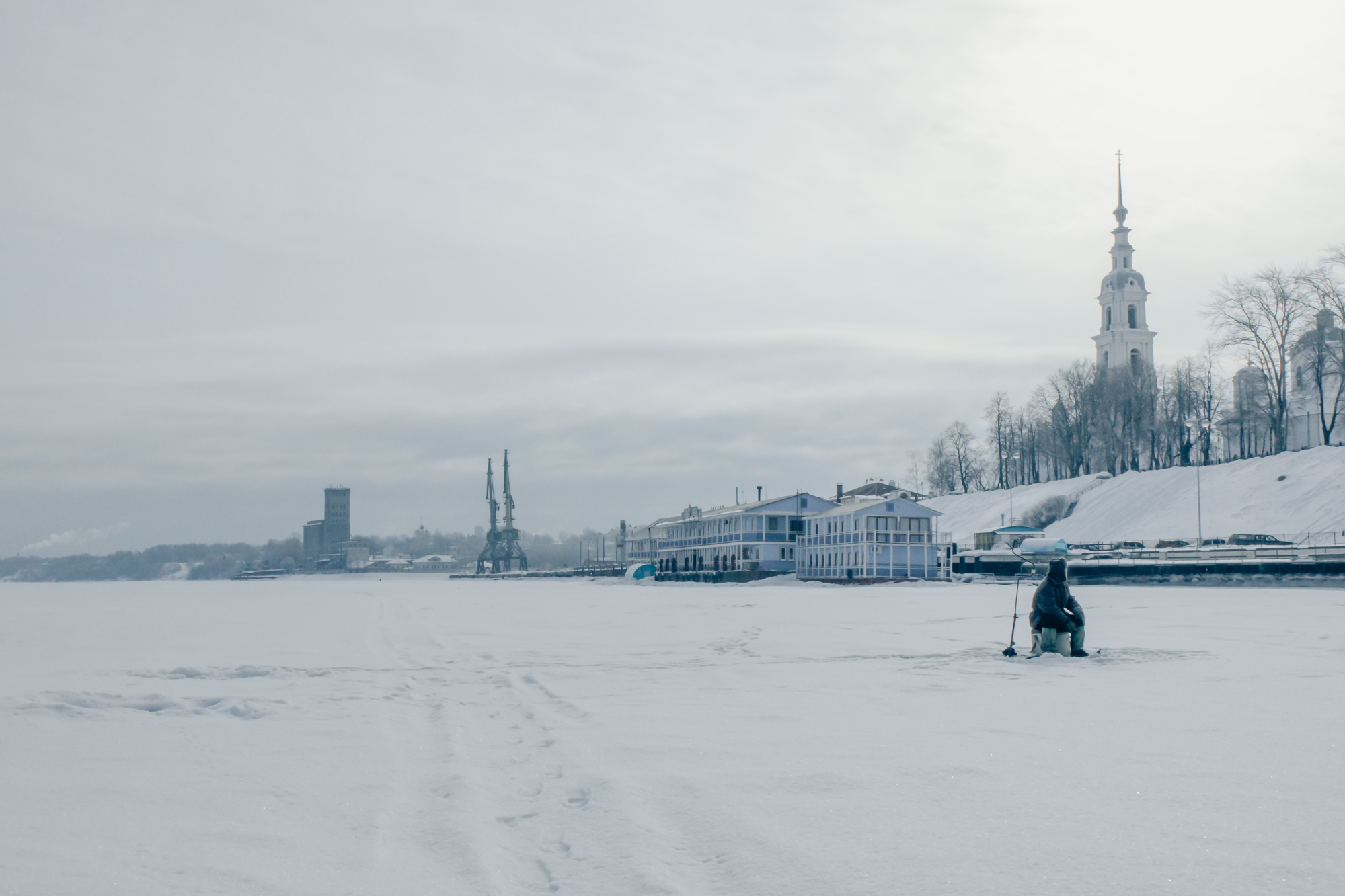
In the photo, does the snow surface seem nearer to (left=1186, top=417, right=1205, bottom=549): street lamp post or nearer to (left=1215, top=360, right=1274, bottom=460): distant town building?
(left=1186, top=417, right=1205, bottom=549): street lamp post

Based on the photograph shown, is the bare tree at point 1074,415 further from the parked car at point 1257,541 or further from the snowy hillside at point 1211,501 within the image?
the parked car at point 1257,541

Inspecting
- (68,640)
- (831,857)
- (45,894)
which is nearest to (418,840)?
(45,894)

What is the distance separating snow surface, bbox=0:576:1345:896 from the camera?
420 cm

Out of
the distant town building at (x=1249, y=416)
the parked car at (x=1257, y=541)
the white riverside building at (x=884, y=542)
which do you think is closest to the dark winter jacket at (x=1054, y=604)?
the white riverside building at (x=884, y=542)

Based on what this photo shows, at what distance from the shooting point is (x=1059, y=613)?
12531 mm

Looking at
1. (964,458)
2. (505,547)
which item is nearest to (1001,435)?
(964,458)

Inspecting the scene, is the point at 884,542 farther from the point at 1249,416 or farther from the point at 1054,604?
the point at 1054,604

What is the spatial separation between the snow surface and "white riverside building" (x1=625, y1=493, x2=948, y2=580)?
46.4 metres

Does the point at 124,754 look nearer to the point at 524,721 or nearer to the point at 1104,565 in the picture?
the point at 524,721

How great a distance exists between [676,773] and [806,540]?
62703mm

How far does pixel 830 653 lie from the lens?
44.9 ft

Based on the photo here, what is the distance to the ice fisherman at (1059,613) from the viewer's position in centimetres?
1250

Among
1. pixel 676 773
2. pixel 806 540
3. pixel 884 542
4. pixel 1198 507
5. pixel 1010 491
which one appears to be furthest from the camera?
pixel 1010 491

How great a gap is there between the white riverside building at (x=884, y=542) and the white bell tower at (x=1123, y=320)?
5652cm
